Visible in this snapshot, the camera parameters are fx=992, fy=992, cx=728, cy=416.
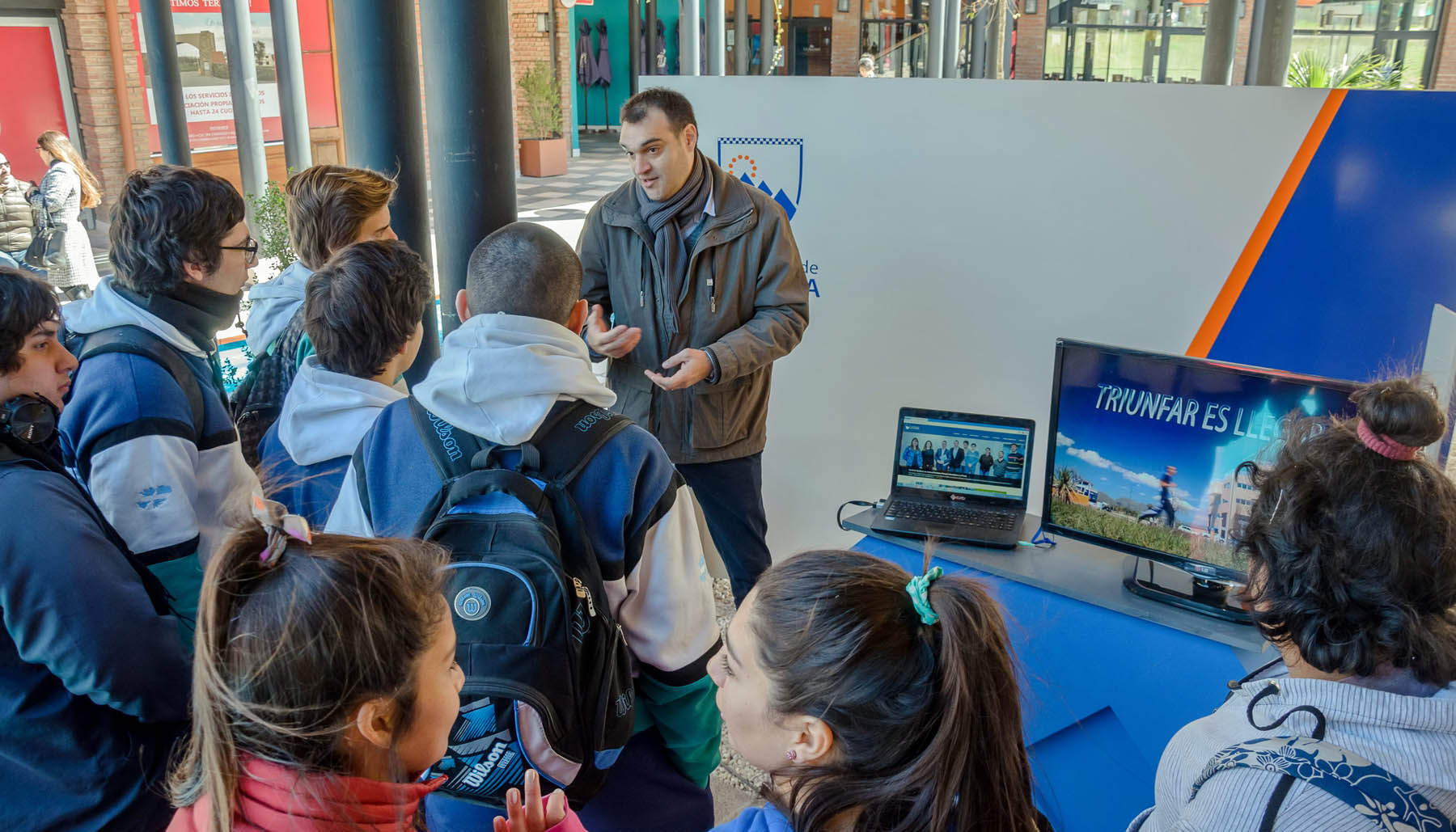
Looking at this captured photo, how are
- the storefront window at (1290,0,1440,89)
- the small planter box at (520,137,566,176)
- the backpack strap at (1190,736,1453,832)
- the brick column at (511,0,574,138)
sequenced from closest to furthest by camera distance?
the backpack strap at (1190,736,1453,832), the storefront window at (1290,0,1440,89), the small planter box at (520,137,566,176), the brick column at (511,0,574,138)

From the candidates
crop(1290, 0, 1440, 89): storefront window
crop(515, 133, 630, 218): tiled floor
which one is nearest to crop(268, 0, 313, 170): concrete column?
crop(515, 133, 630, 218): tiled floor

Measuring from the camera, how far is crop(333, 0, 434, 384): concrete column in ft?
9.53

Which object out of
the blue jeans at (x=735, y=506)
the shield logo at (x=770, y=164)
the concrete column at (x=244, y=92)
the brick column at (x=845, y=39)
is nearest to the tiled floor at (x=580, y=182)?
the concrete column at (x=244, y=92)

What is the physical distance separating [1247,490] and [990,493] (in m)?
0.56

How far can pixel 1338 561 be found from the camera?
124cm

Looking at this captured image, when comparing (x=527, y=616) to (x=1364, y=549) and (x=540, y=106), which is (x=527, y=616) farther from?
(x=540, y=106)

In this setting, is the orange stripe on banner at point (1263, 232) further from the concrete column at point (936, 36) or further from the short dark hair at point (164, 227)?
the concrete column at point (936, 36)

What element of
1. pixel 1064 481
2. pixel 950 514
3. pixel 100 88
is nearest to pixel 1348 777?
pixel 1064 481

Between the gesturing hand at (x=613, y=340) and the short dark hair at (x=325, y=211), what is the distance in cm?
68

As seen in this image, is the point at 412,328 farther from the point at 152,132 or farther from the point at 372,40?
the point at 152,132

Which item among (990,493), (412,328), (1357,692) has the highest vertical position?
(412,328)

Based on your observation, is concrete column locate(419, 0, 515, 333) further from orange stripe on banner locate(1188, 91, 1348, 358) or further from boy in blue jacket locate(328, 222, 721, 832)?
orange stripe on banner locate(1188, 91, 1348, 358)

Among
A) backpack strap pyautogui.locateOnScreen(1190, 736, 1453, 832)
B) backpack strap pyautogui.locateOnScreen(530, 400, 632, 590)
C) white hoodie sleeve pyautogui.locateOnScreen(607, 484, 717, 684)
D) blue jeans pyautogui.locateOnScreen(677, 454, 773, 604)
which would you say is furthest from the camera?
blue jeans pyautogui.locateOnScreen(677, 454, 773, 604)

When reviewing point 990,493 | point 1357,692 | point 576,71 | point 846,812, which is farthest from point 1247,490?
point 576,71
